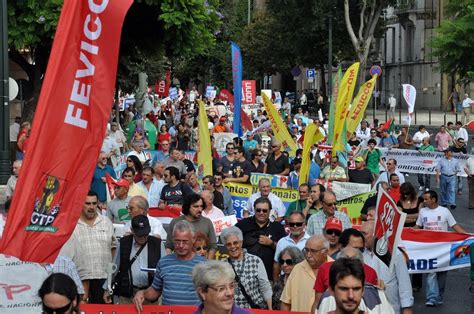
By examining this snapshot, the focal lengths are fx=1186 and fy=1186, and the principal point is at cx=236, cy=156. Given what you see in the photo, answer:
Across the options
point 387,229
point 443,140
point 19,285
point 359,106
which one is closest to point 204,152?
point 359,106

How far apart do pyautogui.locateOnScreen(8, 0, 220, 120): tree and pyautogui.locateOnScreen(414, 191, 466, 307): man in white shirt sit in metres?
13.9

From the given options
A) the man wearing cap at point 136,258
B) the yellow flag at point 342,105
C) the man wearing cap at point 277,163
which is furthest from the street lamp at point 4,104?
the man wearing cap at point 136,258

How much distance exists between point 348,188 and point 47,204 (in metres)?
12.0

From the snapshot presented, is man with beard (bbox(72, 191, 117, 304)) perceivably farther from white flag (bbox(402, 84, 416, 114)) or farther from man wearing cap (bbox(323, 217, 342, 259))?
white flag (bbox(402, 84, 416, 114))

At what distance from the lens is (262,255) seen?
10758 millimetres

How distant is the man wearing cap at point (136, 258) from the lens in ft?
31.7

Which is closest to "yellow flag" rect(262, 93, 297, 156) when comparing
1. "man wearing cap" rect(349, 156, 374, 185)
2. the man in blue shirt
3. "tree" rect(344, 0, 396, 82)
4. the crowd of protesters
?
"man wearing cap" rect(349, 156, 374, 185)

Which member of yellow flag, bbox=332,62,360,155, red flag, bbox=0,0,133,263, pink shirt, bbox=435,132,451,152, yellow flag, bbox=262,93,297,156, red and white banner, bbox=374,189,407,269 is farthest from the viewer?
pink shirt, bbox=435,132,451,152

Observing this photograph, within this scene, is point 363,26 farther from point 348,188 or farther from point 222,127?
point 348,188

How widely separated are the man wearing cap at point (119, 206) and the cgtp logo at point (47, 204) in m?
5.55

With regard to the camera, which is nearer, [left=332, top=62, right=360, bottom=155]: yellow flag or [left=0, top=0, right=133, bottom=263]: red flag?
[left=0, top=0, right=133, bottom=263]: red flag

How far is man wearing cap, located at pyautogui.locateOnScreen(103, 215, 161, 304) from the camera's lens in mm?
9656

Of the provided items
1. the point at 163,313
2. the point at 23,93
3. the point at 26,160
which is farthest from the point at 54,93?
the point at 23,93

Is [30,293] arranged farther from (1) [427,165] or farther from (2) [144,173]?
(1) [427,165]
